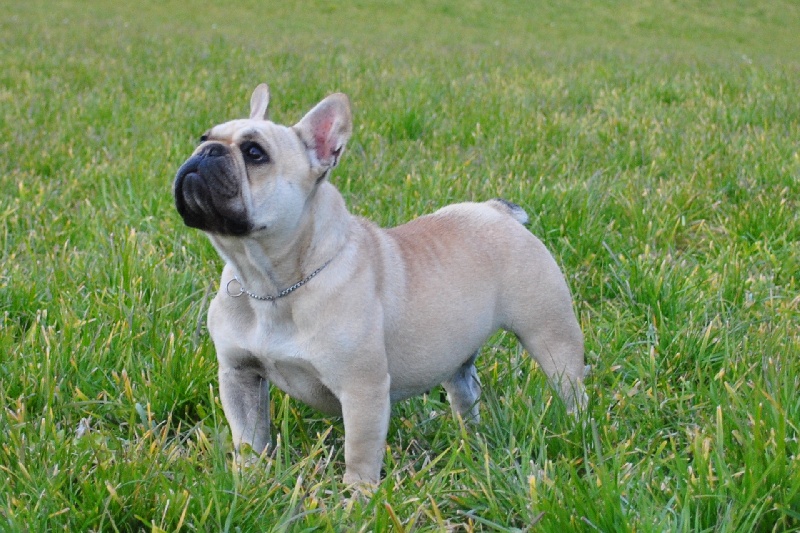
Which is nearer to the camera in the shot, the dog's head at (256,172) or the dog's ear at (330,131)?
the dog's head at (256,172)

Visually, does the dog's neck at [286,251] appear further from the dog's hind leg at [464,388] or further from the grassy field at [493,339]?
the dog's hind leg at [464,388]

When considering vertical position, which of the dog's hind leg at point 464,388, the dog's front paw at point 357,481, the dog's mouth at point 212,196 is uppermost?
the dog's mouth at point 212,196

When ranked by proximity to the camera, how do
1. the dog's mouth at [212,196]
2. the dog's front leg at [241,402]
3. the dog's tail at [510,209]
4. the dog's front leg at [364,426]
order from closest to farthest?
the dog's mouth at [212,196], the dog's front leg at [364,426], the dog's front leg at [241,402], the dog's tail at [510,209]

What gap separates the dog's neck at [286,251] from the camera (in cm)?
303

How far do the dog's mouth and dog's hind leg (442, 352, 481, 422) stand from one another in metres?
1.20

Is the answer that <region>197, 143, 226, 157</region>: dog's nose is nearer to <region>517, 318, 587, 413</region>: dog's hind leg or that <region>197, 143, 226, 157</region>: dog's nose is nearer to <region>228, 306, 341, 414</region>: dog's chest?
<region>228, 306, 341, 414</region>: dog's chest

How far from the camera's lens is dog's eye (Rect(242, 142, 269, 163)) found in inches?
118

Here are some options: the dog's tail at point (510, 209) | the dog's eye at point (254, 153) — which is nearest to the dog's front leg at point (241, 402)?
the dog's eye at point (254, 153)

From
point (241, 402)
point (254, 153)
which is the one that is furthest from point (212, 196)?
point (241, 402)

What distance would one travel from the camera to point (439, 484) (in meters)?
2.85

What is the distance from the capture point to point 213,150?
2.92m

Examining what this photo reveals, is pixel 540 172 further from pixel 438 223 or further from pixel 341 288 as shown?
pixel 341 288

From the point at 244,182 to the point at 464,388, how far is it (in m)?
1.33

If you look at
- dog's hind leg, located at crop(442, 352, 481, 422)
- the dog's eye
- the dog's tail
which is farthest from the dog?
the dog's tail
